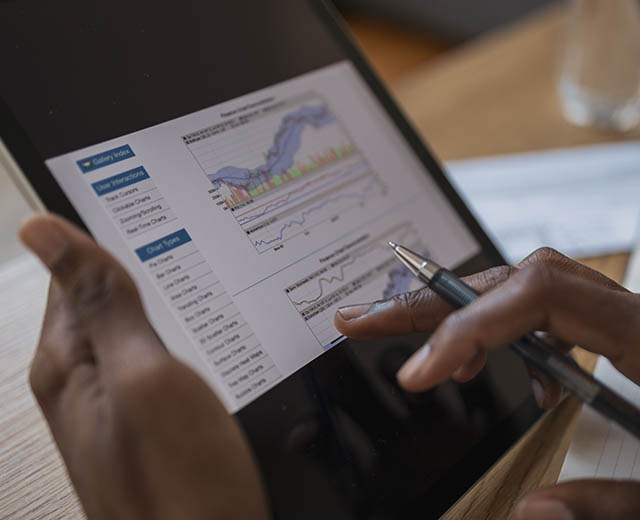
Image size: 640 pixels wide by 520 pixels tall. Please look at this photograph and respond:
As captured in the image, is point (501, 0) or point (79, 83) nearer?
point (79, 83)

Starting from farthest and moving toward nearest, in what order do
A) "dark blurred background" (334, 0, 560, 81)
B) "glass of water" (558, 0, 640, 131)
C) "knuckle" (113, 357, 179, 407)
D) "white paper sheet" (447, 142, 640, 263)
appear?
1. "dark blurred background" (334, 0, 560, 81)
2. "glass of water" (558, 0, 640, 131)
3. "white paper sheet" (447, 142, 640, 263)
4. "knuckle" (113, 357, 179, 407)

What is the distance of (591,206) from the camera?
0.75m

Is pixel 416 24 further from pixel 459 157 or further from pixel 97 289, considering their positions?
pixel 97 289

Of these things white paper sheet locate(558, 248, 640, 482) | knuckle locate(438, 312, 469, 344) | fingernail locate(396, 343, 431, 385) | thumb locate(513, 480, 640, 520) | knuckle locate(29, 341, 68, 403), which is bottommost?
white paper sheet locate(558, 248, 640, 482)

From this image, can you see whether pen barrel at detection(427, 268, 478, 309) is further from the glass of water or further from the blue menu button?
the glass of water

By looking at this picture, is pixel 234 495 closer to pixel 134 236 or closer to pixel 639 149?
pixel 134 236

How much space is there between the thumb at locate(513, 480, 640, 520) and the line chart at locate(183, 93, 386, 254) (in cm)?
21

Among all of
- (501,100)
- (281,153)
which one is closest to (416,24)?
(501,100)

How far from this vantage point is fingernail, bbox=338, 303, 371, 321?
1.28ft

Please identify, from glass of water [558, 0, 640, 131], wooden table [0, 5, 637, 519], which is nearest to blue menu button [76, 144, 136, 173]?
wooden table [0, 5, 637, 519]

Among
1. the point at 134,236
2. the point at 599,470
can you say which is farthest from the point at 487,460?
the point at 134,236

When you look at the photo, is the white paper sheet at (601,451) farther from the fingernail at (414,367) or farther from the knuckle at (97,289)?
the knuckle at (97,289)

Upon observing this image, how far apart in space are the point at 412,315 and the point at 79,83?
0.25 meters

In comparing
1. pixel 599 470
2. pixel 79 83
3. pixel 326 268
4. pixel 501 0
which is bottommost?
pixel 599 470
